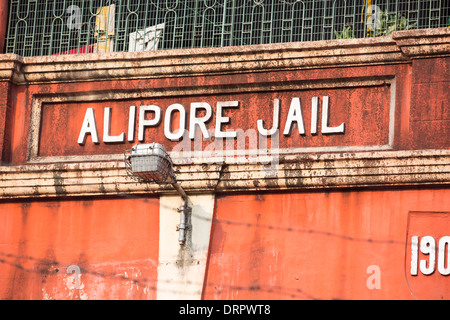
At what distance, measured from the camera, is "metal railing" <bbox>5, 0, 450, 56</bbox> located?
468 inches

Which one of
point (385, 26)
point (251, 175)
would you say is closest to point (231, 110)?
point (251, 175)

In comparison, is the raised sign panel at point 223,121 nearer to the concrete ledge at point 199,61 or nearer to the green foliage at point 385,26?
the concrete ledge at point 199,61

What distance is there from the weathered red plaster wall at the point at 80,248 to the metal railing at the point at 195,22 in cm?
205

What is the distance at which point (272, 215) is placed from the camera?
445 inches

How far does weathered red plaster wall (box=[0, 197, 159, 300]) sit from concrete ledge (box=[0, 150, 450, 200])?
0.18 m

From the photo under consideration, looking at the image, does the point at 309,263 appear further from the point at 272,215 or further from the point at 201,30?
the point at 201,30

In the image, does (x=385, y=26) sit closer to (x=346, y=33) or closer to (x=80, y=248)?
(x=346, y=33)

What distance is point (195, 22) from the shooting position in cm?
1243

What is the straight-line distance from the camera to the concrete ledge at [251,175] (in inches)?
427

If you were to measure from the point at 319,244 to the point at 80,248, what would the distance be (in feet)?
8.86

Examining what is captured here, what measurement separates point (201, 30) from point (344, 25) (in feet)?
5.58

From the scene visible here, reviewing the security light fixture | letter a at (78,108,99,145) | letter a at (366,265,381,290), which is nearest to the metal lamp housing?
the security light fixture

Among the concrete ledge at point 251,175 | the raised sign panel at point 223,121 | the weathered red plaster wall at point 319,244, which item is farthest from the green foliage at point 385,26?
the weathered red plaster wall at point 319,244

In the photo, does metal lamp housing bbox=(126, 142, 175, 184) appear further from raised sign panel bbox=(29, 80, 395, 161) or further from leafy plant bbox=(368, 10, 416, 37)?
leafy plant bbox=(368, 10, 416, 37)
